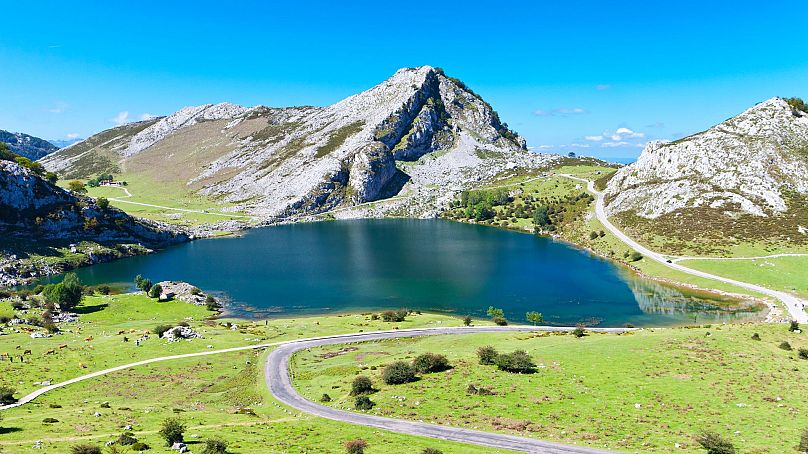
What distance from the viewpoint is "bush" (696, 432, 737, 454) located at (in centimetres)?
3312

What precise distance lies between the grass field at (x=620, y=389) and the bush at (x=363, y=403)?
2.93ft

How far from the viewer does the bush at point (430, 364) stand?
55219mm

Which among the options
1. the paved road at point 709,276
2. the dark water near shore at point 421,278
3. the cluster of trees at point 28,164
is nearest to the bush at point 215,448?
the dark water near shore at point 421,278

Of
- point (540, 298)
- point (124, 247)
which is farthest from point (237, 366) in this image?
point (124, 247)

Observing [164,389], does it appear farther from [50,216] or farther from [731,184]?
[731,184]

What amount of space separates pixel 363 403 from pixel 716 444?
30.6m

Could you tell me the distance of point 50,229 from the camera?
156 meters

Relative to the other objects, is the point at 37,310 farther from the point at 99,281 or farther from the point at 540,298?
the point at 540,298

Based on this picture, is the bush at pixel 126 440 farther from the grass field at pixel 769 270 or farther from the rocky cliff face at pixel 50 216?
the rocky cliff face at pixel 50 216

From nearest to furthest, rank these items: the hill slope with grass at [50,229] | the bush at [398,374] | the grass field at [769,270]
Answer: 1. the bush at [398,374]
2. the grass field at [769,270]
3. the hill slope with grass at [50,229]

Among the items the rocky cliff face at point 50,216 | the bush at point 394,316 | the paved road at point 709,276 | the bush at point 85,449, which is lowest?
the bush at point 394,316

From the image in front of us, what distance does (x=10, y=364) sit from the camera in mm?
60844

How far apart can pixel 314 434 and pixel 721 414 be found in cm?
3692

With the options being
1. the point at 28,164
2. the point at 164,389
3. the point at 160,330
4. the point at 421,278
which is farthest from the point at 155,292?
the point at 28,164
